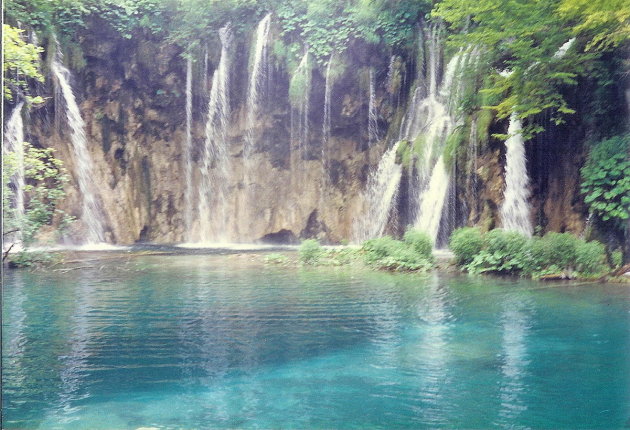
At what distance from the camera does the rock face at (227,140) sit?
40.1 ft

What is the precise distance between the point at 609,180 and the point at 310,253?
172 inches

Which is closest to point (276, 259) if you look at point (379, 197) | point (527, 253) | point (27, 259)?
point (379, 197)

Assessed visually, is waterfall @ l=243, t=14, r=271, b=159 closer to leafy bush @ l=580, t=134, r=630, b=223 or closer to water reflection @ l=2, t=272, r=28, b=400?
water reflection @ l=2, t=272, r=28, b=400

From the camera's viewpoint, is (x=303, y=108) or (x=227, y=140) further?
(x=227, y=140)

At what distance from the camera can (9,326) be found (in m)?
5.44

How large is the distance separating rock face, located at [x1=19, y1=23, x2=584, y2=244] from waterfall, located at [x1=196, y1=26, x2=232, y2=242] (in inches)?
6.3

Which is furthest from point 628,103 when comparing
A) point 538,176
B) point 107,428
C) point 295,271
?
point 107,428

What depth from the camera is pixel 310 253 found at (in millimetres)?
9336

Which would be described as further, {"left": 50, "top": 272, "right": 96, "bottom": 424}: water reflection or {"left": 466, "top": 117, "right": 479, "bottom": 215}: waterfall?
{"left": 466, "top": 117, "right": 479, "bottom": 215}: waterfall

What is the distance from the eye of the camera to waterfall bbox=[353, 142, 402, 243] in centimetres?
1097

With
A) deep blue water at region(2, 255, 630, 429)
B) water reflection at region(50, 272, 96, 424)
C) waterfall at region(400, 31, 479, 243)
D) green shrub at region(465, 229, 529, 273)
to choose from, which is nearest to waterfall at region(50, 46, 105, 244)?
deep blue water at region(2, 255, 630, 429)

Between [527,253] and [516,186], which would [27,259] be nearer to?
[527,253]

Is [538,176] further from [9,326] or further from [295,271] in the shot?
[9,326]

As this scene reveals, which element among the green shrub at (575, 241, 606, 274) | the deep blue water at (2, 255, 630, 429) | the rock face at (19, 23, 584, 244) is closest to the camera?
the deep blue water at (2, 255, 630, 429)
